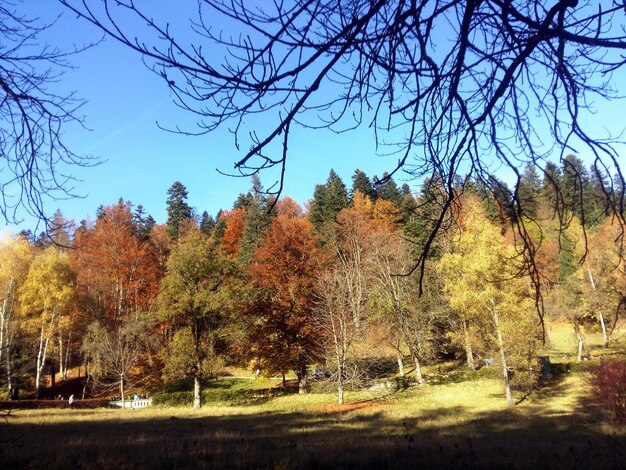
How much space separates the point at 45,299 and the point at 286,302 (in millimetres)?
19687

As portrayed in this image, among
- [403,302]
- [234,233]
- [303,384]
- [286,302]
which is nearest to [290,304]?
[286,302]

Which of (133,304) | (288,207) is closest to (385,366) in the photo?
(133,304)

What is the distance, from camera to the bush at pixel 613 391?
1581cm

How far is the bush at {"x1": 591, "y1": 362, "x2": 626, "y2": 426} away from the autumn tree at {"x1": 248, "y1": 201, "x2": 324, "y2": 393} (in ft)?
61.6

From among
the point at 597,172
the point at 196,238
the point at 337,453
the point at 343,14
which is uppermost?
the point at 196,238

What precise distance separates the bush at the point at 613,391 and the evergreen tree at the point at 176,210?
48.4m

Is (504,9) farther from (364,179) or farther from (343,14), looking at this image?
(364,179)

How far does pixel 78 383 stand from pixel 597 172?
46.9 metres

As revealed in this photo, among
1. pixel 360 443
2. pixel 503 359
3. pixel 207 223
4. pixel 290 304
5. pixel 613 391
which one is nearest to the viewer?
pixel 360 443

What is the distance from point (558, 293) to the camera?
34812 millimetres

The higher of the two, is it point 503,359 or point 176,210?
point 176,210

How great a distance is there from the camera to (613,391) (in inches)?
636

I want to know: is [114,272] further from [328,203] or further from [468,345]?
[468,345]

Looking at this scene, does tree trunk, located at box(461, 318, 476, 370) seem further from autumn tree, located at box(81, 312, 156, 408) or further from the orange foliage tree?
the orange foliage tree
